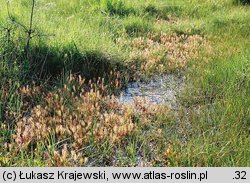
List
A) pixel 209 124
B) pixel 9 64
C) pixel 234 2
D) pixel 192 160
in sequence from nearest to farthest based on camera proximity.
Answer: pixel 192 160 < pixel 209 124 < pixel 9 64 < pixel 234 2

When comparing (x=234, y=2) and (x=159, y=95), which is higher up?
(x=234, y=2)

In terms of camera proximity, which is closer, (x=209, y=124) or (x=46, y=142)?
(x=46, y=142)

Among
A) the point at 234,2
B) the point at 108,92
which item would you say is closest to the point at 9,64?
the point at 108,92

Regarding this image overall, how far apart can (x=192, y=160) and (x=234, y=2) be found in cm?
911

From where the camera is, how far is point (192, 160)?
170 inches

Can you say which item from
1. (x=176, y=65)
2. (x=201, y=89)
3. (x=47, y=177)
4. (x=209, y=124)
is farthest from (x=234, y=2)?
(x=47, y=177)

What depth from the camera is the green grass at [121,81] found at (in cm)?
448

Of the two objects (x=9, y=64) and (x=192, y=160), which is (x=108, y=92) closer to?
(x=9, y=64)

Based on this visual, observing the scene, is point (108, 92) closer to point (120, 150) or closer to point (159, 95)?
point (159, 95)

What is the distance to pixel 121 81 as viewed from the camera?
666 cm

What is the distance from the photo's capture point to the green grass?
4477mm

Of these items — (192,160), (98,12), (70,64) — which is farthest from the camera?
(98,12)

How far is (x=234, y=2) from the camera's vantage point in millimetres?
12484

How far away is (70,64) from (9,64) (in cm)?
95
